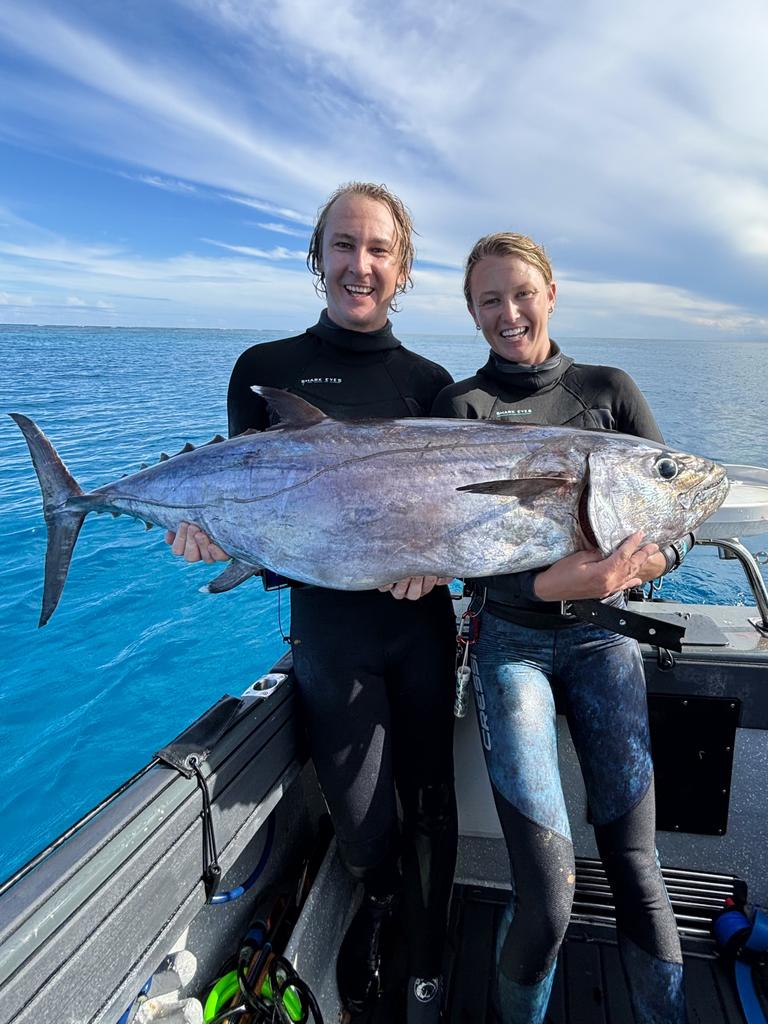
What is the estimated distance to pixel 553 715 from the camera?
213 cm

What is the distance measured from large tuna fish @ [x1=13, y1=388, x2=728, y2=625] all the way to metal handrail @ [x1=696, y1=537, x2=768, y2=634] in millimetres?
1094

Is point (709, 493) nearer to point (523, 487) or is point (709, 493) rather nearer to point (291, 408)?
point (523, 487)

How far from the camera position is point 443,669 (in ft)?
7.72

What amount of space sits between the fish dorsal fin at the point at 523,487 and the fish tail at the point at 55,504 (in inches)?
70.4

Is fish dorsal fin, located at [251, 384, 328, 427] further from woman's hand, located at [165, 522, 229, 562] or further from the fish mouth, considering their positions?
the fish mouth

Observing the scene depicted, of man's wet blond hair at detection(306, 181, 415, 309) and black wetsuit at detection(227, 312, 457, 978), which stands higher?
man's wet blond hair at detection(306, 181, 415, 309)

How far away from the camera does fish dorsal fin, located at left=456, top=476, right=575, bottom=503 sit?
1947 mm

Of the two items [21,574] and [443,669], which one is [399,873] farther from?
[21,574]

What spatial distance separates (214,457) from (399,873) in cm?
185

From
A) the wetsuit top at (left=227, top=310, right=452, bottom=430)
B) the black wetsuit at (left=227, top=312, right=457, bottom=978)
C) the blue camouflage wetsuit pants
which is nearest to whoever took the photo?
the blue camouflage wetsuit pants

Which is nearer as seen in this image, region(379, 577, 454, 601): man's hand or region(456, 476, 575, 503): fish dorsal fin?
region(456, 476, 575, 503): fish dorsal fin

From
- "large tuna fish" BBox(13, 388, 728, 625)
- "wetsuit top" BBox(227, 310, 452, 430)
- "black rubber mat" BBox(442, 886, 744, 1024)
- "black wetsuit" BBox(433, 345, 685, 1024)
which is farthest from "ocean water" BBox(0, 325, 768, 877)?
"black wetsuit" BBox(433, 345, 685, 1024)

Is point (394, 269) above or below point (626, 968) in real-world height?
above

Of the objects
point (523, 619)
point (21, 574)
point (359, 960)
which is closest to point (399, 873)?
point (359, 960)
